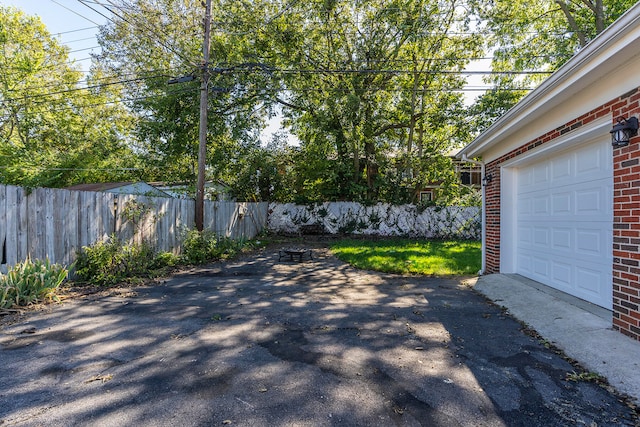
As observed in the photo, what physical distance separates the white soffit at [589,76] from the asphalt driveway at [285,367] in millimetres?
2779

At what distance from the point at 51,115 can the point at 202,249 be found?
16.9 metres

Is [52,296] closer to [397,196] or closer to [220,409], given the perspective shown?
[220,409]

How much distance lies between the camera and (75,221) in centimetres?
592

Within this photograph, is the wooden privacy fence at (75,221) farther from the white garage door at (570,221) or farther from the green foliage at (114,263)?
the white garage door at (570,221)

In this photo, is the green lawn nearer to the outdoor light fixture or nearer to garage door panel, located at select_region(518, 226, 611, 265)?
garage door panel, located at select_region(518, 226, 611, 265)

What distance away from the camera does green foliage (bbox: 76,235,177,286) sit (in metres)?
5.89

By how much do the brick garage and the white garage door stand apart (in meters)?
0.01

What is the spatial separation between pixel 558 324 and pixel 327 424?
10.3 ft

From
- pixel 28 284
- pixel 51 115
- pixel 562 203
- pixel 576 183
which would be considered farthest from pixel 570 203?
pixel 51 115

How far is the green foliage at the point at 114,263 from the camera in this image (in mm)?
5895

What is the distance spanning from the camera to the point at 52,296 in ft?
15.8

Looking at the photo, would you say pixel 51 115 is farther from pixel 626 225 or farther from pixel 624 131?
pixel 626 225

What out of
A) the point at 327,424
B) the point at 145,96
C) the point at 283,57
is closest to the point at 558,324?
the point at 327,424

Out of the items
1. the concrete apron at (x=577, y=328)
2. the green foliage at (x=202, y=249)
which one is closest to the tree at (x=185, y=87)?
the green foliage at (x=202, y=249)
